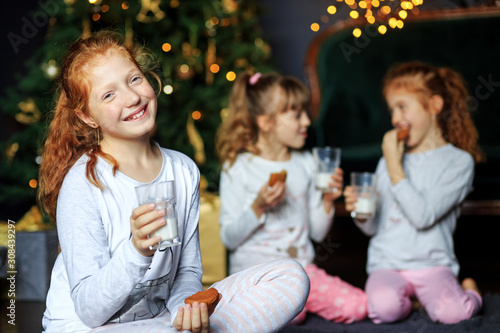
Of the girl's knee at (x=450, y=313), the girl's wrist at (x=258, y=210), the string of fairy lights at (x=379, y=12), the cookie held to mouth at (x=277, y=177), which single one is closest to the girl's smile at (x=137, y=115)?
the cookie held to mouth at (x=277, y=177)

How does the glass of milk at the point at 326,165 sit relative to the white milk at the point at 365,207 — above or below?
above

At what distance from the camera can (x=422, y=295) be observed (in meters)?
2.16

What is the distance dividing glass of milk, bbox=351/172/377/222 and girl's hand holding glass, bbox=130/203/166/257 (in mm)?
1089

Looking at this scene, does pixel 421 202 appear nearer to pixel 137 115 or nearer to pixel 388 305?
pixel 388 305

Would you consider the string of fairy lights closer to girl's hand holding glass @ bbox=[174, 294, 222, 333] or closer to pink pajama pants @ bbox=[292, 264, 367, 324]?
pink pajama pants @ bbox=[292, 264, 367, 324]

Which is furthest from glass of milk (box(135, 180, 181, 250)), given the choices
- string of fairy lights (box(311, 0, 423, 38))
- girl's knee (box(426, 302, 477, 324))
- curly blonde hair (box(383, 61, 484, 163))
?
string of fairy lights (box(311, 0, 423, 38))

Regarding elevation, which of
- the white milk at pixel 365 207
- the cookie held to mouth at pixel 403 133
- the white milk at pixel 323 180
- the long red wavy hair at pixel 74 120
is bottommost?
the white milk at pixel 365 207

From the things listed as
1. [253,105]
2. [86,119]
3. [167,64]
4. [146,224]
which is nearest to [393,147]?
[253,105]

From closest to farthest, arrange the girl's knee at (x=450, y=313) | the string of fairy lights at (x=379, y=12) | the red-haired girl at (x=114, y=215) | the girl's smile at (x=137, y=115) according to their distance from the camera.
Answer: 1. the red-haired girl at (x=114, y=215)
2. the girl's smile at (x=137, y=115)
3. the girl's knee at (x=450, y=313)
4. the string of fairy lights at (x=379, y=12)

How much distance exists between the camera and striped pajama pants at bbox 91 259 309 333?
4.51 ft

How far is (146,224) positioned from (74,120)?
48 centimetres

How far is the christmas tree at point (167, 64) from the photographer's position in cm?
311

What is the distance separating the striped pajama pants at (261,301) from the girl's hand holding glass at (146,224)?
0.24m

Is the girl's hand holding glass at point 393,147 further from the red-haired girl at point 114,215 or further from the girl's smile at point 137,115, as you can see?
the girl's smile at point 137,115
